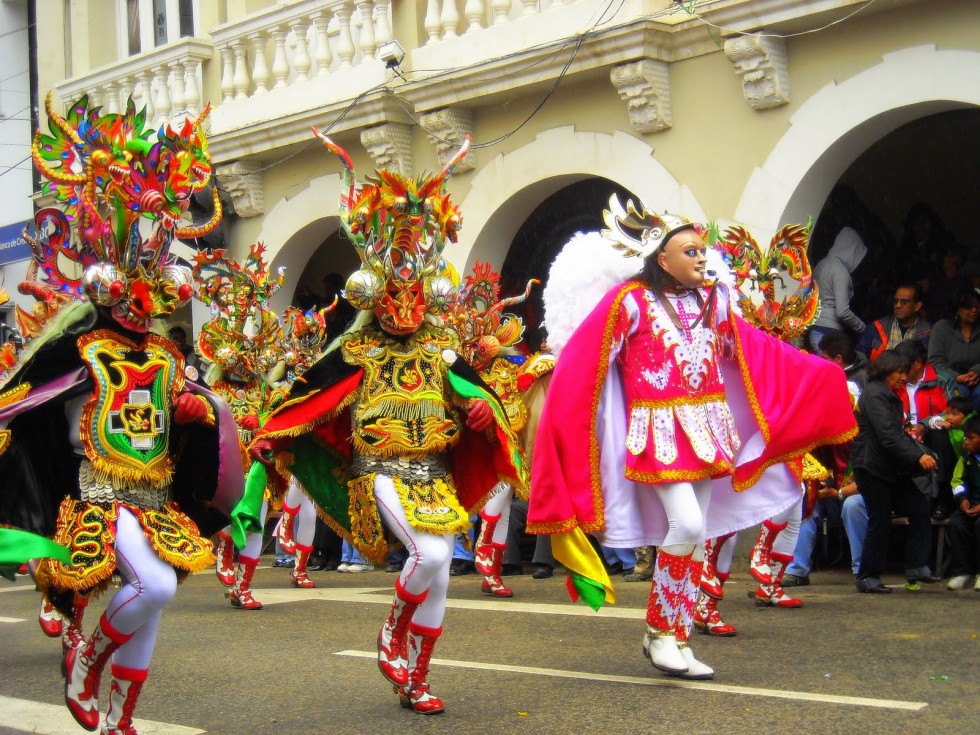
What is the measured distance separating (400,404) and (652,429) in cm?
118

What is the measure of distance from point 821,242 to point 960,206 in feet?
5.20

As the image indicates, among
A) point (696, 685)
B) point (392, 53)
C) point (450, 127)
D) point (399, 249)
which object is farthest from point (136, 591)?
point (392, 53)

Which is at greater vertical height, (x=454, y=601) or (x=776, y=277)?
(x=776, y=277)

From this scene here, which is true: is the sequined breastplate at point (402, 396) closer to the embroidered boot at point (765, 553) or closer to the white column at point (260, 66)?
the embroidered boot at point (765, 553)

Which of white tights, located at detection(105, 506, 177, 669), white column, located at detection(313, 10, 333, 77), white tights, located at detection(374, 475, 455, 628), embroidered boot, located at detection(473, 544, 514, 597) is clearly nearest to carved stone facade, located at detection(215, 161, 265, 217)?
white column, located at detection(313, 10, 333, 77)

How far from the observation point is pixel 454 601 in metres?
9.85

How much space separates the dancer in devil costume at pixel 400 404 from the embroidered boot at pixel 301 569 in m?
4.52

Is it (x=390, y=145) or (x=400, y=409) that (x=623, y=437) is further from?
(x=390, y=145)

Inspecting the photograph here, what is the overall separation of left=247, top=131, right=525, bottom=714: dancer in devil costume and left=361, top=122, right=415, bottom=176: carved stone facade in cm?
746

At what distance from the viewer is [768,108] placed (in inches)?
441

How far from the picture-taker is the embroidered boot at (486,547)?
34.3ft

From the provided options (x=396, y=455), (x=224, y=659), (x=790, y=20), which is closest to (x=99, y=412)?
(x=396, y=455)

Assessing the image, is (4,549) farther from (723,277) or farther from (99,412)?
(723,277)

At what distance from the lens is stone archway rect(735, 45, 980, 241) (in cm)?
1008
